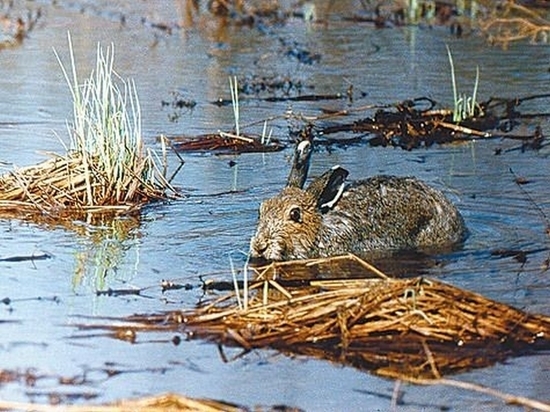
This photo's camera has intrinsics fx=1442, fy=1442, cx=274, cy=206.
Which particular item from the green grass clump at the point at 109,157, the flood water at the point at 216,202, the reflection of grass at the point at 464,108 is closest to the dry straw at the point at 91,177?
the green grass clump at the point at 109,157

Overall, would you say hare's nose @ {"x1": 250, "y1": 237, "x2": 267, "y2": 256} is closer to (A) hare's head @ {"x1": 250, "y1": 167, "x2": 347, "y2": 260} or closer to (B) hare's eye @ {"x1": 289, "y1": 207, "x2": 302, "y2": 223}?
(A) hare's head @ {"x1": 250, "y1": 167, "x2": 347, "y2": 260}

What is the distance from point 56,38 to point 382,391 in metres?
12.2

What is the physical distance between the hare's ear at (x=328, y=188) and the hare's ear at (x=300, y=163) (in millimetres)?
84

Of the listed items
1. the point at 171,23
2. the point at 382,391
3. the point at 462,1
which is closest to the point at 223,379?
the point at 382,391

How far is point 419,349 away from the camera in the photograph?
6500 millimetres

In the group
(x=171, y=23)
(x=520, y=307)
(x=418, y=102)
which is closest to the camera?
(x=520, y=307)

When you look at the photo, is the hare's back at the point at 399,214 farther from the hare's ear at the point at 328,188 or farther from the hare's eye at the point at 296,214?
the hare's eye at the point at 296,214

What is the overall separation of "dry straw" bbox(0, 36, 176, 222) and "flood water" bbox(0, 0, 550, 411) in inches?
11.6

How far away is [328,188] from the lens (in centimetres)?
881

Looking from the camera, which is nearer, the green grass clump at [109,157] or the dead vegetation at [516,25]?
the green grass clump at [109,157]

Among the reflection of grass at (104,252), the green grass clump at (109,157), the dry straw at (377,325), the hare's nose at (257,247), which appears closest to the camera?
the dry straw at (377,325)

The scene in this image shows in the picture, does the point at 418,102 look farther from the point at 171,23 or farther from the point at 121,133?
the point at 171,23

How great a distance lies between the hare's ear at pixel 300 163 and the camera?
8.71 meters

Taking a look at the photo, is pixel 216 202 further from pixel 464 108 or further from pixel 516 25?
pixel 516 25
